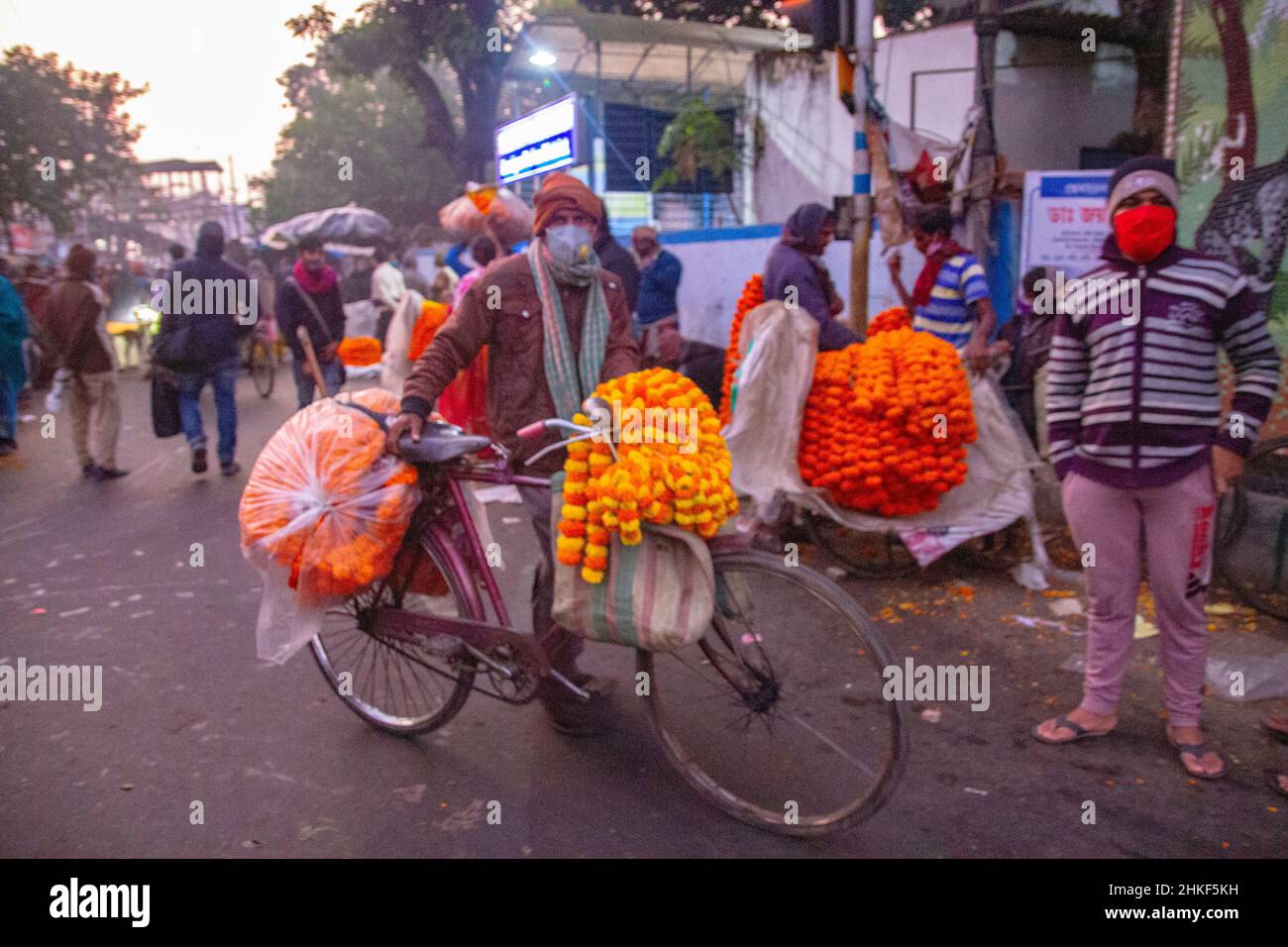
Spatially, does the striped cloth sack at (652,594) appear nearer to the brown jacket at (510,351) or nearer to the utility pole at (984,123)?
the brown jacket at (510,351)

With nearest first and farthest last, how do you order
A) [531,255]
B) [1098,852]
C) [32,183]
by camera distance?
1. [1098,852]
2. [531,255]
3. [32,183]

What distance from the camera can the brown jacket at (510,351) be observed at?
332cm

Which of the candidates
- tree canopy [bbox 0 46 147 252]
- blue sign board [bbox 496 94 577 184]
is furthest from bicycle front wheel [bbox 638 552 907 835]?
tree canopy [bbox 0 46 147 252]

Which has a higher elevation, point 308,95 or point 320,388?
point 308,95

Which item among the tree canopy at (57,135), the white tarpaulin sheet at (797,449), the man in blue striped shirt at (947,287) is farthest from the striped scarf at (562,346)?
the tree canopy at (57,135)

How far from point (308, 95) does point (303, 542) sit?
44.4 metres

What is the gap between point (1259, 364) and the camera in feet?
10.2

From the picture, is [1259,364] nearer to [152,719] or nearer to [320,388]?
[152,719]

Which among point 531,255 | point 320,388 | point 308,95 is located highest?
point 308,95

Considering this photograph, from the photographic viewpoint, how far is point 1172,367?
10.3 feet

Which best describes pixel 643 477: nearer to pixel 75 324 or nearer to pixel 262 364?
pixel 75 324

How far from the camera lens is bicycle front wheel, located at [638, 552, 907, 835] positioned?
2.71 meters

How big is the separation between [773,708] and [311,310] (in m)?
6.40

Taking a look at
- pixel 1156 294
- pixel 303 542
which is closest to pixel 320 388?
pixel 303 542
